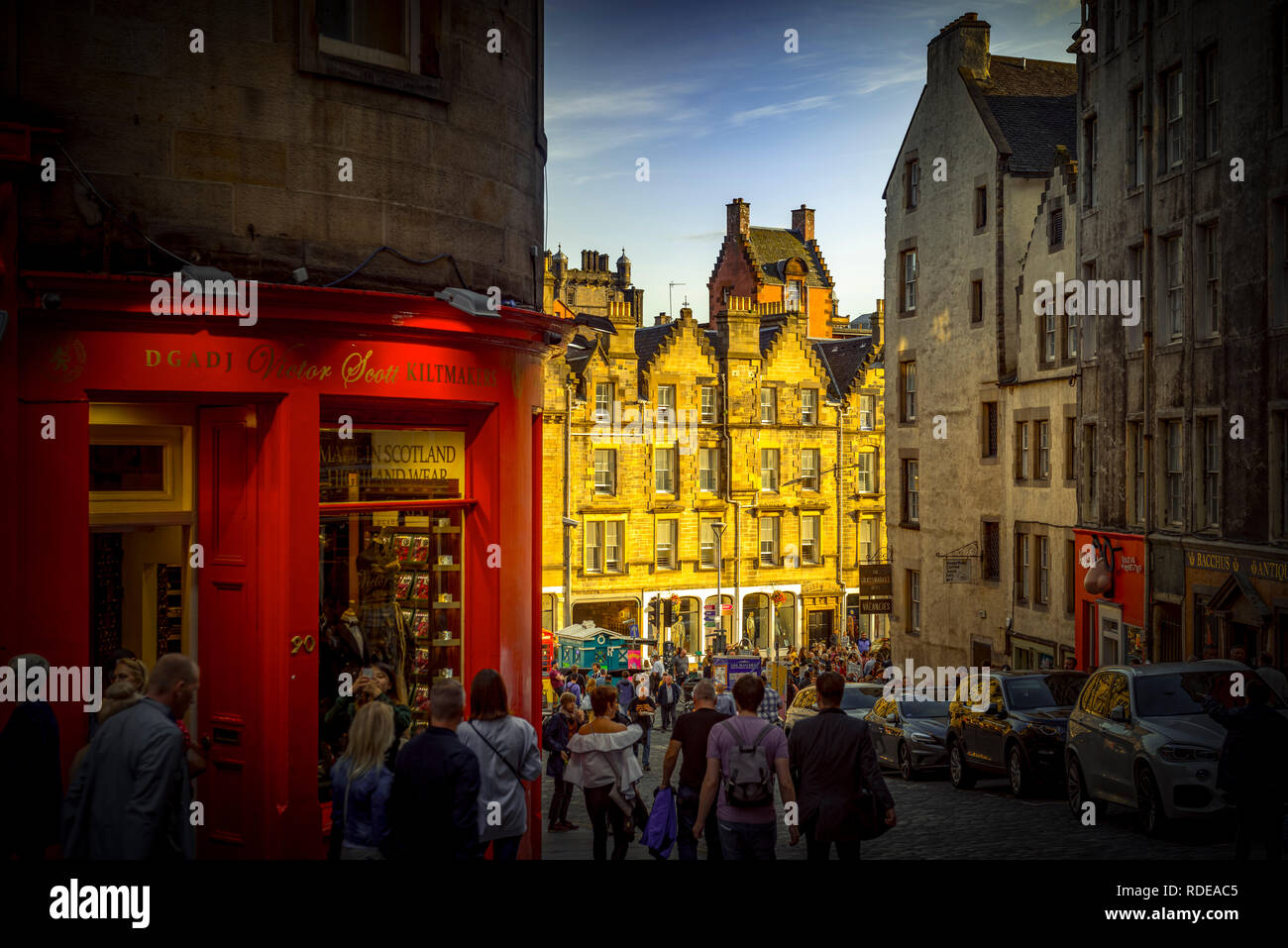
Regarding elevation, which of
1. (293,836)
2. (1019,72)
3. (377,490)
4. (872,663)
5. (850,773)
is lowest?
(872,663)

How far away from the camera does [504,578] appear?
12656 mm

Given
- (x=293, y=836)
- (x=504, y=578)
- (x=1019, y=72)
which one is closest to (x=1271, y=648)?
(x=504, y=578)

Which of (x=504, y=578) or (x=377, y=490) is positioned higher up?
(x=377, y=490)

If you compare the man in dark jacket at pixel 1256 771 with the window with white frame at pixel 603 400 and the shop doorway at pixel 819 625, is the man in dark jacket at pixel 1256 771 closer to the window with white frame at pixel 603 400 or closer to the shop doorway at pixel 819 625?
the window with white frame at pixel 603 400

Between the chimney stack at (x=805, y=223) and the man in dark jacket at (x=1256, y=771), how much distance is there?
76306mm

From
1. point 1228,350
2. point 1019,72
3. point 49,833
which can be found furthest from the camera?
point 1019,72

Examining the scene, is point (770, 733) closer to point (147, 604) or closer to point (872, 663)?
point (147, 604)

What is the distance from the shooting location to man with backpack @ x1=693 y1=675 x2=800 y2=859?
31.3 feet

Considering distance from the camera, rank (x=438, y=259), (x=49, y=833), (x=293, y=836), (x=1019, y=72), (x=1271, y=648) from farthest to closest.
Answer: (x=1019, y=72) → (x=1271, y=648) → (x=438, y=259) → (x=293, y=836) → (x=49, y=833)

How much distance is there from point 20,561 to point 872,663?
3553cm

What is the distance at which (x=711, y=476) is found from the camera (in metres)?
58.3

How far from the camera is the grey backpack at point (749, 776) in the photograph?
9.55 meters

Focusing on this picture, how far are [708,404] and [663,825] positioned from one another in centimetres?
4811

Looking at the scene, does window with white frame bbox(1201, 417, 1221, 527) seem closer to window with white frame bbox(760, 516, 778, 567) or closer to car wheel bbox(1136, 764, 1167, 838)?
car wheel bbox(1136, 764, 1167, 838)
